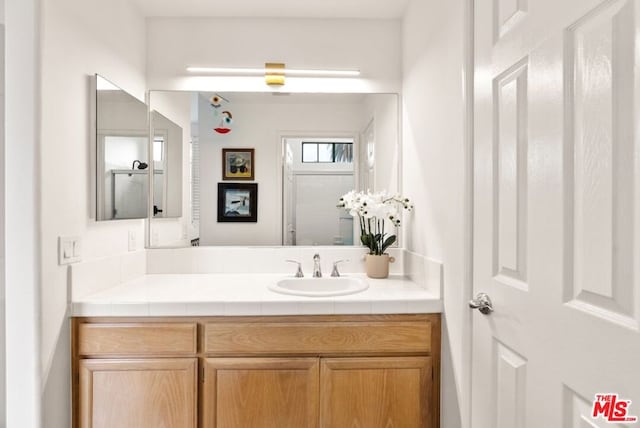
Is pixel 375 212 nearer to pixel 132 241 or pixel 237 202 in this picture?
pixel 237 202

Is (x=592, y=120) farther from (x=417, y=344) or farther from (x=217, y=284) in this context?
(x=217, y=284)

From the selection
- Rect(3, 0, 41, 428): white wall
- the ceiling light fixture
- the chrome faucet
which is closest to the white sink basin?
the chrome faucet

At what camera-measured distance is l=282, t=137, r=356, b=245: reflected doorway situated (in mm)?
2221

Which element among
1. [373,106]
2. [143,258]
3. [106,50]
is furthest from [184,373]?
[373,106]

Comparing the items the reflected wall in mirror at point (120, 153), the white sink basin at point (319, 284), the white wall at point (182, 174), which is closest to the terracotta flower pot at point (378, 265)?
the white sink basin at point (319, 284)

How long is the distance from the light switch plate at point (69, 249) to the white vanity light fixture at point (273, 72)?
1165mm

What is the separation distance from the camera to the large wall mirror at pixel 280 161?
2.21m

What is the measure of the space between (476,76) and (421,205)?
2.39ft

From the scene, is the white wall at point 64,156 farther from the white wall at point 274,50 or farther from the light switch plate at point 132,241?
the white wall at point 274,50

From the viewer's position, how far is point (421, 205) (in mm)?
1880

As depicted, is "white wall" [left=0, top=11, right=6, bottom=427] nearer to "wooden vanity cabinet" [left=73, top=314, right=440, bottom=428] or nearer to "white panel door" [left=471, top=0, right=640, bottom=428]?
"wooden vanity cabinet" [left=73, top=314, right=440, bottom=428]

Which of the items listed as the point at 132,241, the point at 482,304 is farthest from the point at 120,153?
the point at 482,304

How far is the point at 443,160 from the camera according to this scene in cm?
157

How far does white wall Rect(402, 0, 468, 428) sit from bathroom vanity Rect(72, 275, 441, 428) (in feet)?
0.42
